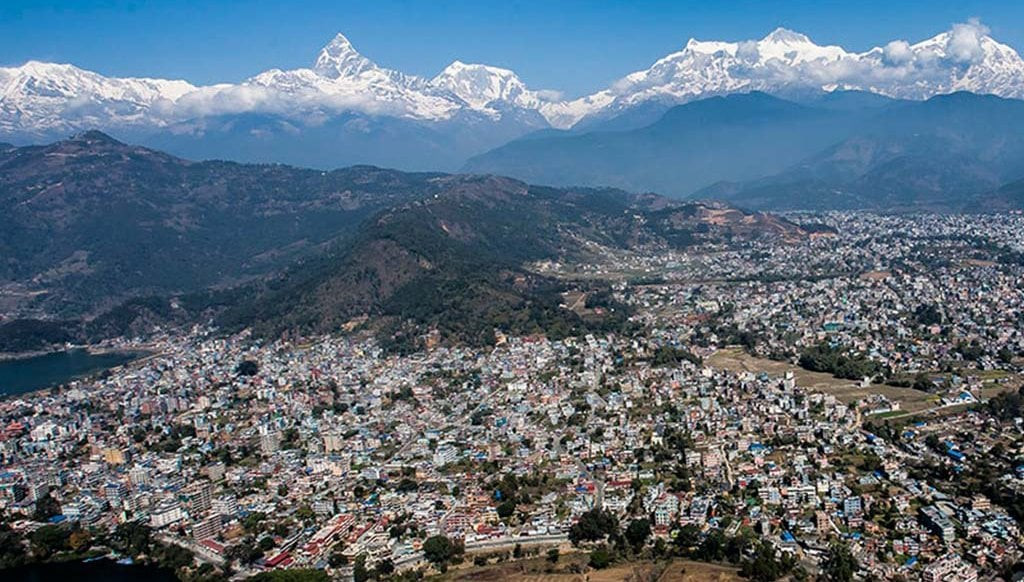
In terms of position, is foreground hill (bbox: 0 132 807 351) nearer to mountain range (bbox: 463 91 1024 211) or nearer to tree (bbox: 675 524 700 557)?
tree (bbox: 675 524 700 557)

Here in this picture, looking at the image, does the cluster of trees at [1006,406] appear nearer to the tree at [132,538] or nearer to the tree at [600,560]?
the tree at [600,560]

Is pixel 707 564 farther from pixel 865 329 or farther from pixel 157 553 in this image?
pixel 865 329

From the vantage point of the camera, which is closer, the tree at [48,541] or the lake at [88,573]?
the lake at [88,573]

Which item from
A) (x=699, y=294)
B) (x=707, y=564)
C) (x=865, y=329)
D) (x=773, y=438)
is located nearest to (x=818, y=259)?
(x=699, y=294)

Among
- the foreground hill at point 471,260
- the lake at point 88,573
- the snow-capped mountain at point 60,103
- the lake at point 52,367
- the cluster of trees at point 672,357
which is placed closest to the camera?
the lake at point 88,573

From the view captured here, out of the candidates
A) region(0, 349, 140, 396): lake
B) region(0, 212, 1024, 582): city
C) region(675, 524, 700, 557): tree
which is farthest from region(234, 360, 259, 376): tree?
region(675, 524, 700, 557): tree

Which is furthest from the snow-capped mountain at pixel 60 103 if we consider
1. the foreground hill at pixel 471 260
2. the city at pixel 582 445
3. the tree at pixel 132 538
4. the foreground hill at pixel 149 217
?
the tree at pixel 132 538

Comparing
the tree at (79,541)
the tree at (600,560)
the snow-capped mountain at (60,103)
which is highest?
the snow-capped mountain at (60,103)
